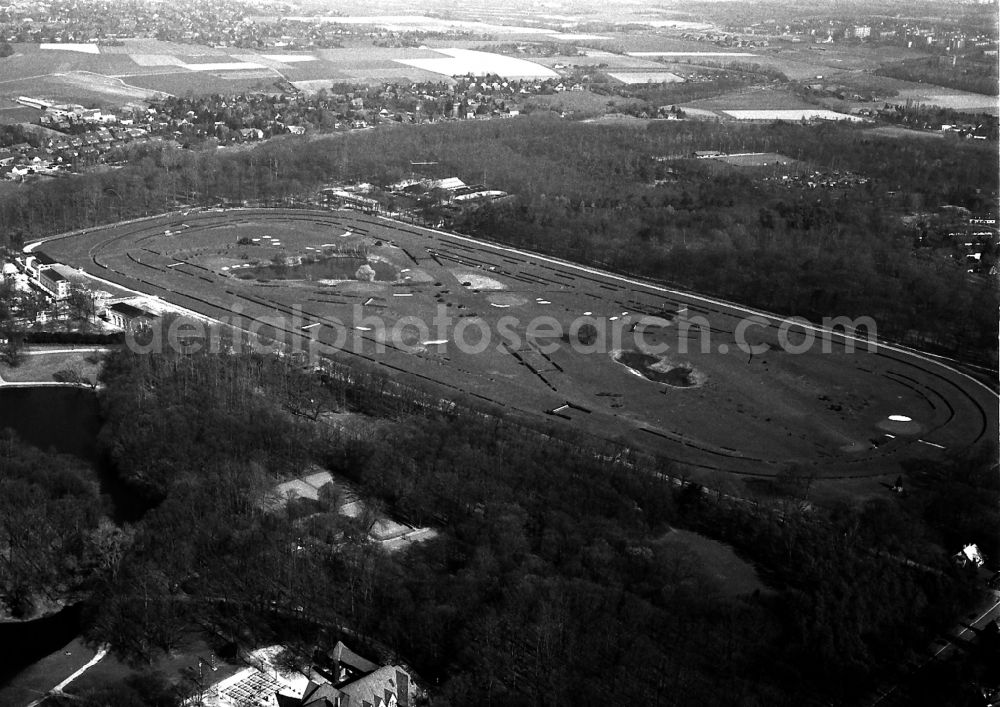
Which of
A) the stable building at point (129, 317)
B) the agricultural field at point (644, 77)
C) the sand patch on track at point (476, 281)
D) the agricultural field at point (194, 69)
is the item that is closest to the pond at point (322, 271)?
the sand patch on track at point (476, 281)

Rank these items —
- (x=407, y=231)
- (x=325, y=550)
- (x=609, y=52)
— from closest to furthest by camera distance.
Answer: (x=325, y=550) < (x=407, y=231) < (x=609, y=52)

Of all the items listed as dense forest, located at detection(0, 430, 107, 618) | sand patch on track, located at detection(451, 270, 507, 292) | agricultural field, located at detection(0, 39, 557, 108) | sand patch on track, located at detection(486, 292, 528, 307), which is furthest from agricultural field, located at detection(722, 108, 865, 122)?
dense forest, located at detection(0, 430, 107, 618)

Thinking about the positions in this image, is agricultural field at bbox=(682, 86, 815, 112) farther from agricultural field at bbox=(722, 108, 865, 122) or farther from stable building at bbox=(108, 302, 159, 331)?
stable building at bbox=(108, 302, 159, 331)

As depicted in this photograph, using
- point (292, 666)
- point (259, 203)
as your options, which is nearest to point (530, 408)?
point (292, 666)

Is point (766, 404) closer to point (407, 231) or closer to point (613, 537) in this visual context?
point (613, 537)

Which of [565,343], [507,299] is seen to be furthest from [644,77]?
[565,343]
